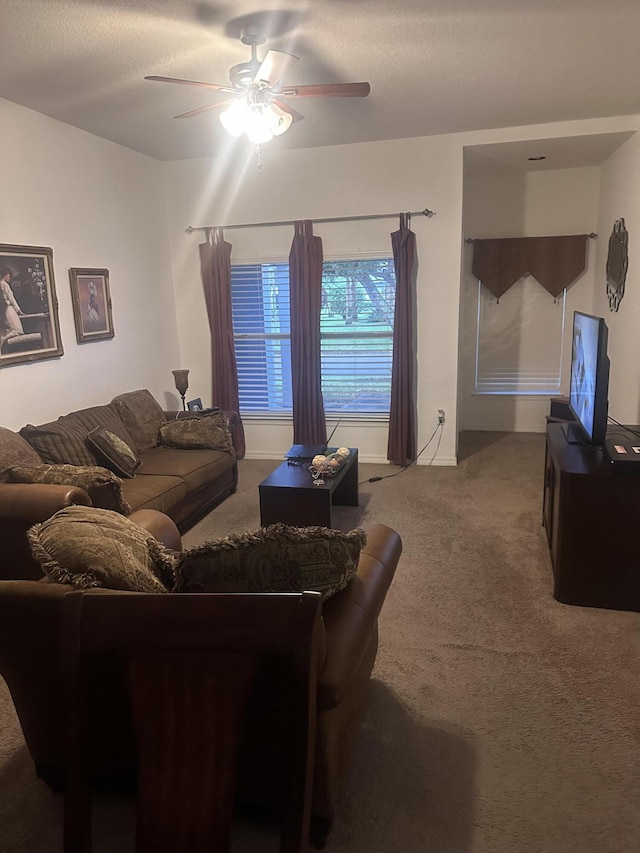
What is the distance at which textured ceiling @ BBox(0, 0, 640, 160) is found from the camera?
8.36ft

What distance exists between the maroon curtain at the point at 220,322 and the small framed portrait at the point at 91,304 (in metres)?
1.06

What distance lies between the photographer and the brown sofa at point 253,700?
59.2 inches

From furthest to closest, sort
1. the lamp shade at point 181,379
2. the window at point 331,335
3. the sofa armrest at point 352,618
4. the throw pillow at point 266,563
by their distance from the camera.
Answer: the window at point 331,335 < the lamp shade at point 181,379 < the throw pillow at point 266,563 < the sofa armrest at point 352,618

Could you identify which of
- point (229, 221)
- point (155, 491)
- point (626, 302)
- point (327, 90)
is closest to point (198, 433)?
point (155, 491)

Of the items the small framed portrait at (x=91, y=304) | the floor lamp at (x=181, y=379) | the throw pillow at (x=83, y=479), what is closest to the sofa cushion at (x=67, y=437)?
the throw pillow at (x=83, y=479)

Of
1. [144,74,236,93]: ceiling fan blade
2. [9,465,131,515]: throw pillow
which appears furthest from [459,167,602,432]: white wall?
[9,465,131,515]: throw pillow

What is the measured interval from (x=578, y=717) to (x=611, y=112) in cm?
403

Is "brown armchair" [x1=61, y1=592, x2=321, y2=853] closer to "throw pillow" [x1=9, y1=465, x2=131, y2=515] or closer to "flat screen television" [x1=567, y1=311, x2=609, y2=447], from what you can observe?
"throw pillow" [x1=9, y1=465, x2=131, y2=515]

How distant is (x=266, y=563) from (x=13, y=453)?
215cm

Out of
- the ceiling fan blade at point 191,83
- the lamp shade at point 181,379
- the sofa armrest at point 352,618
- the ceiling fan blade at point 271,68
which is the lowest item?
the sofa armrest at point 352,618

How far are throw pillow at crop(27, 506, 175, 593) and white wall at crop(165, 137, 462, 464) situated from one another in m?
3.64

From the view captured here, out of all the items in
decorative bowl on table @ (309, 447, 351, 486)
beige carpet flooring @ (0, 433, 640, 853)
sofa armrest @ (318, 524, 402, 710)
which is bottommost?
beige carpet flooring @ (0, 433, 640, 853)

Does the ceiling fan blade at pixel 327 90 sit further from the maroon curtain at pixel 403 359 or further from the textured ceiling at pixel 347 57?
the maroon curtain at pixel 403 359

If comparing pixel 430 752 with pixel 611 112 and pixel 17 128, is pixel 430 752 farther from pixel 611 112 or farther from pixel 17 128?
pixel 611 112
